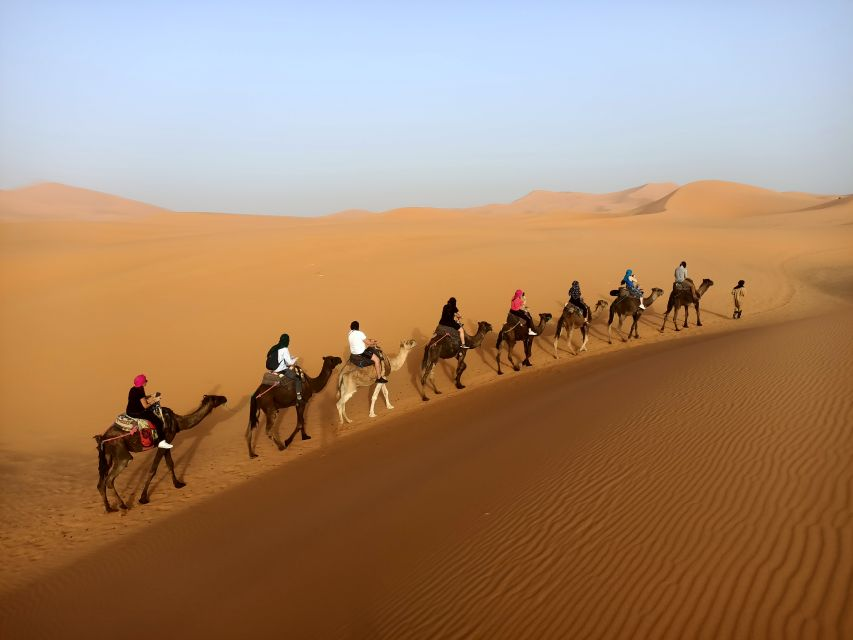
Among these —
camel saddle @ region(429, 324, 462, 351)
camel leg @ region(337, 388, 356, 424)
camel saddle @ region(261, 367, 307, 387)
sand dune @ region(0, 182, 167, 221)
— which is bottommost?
camel leg @ region(337, 388, 356, 424)

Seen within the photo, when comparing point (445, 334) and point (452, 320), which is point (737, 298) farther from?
point (445, 334)

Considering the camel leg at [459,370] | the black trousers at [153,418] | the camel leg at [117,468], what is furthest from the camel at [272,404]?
the camel leg at [459,370]

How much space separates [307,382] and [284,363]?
1.12 metres

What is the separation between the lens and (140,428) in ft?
33.5

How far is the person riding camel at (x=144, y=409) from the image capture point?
1015 cm

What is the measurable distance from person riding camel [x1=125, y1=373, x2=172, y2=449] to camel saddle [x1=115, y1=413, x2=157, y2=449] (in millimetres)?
68

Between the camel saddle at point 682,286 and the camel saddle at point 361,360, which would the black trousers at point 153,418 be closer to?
the camel saddle at point 361,360

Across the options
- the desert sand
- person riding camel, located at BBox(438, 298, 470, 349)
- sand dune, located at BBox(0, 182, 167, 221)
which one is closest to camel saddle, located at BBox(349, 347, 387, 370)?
the desert sand

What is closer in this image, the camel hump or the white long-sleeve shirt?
the white long-sleeve shirt

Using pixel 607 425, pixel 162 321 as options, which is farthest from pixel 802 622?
pixel 162 321

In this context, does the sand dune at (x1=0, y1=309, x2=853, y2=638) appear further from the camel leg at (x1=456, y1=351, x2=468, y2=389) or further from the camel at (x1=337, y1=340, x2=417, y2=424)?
the camel leg at (x1=456, y1=351, x2=468, y2=389)

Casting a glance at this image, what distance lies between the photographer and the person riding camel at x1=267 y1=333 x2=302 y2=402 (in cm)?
1227

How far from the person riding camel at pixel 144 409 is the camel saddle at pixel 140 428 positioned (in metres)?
0.07

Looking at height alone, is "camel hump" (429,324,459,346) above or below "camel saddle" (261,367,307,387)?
above
